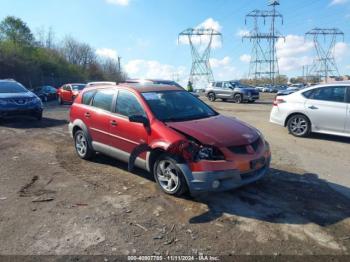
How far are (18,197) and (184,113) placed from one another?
Answer: 2.94 meters

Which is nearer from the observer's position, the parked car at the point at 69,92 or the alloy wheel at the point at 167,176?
the alloy wheel at the point at 167,176

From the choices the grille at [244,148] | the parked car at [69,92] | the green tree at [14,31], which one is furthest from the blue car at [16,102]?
the green tree at [14,31]

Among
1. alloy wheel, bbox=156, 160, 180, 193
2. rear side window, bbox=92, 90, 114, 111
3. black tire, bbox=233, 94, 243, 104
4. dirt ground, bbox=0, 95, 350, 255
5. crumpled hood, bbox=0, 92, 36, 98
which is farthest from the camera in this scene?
black tire, bbox=233, 94, 243, 104

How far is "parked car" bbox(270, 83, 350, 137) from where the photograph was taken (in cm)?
893

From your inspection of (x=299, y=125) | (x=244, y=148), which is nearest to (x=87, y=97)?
(x=244, y=148)

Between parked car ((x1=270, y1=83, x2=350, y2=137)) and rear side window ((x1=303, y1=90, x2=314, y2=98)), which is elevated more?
rear side window ((x1=303, y1=90, x2=314, y2=98))

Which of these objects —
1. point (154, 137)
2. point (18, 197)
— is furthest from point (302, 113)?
point (18, 197)

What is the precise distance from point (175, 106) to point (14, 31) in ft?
189

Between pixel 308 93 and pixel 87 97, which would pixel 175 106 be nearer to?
pixel 87 97

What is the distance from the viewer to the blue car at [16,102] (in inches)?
485

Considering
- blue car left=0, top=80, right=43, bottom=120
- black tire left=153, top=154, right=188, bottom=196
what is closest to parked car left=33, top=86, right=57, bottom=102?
blue car left=0, top=80, right=43, bottom=120

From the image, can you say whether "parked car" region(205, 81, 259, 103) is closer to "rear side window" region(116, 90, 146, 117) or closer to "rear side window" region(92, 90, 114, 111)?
"rear side window" region(92, 90, 114, 111)

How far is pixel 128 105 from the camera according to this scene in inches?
240

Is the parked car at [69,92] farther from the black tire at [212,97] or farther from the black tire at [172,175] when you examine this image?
the black tire at [172,175]
